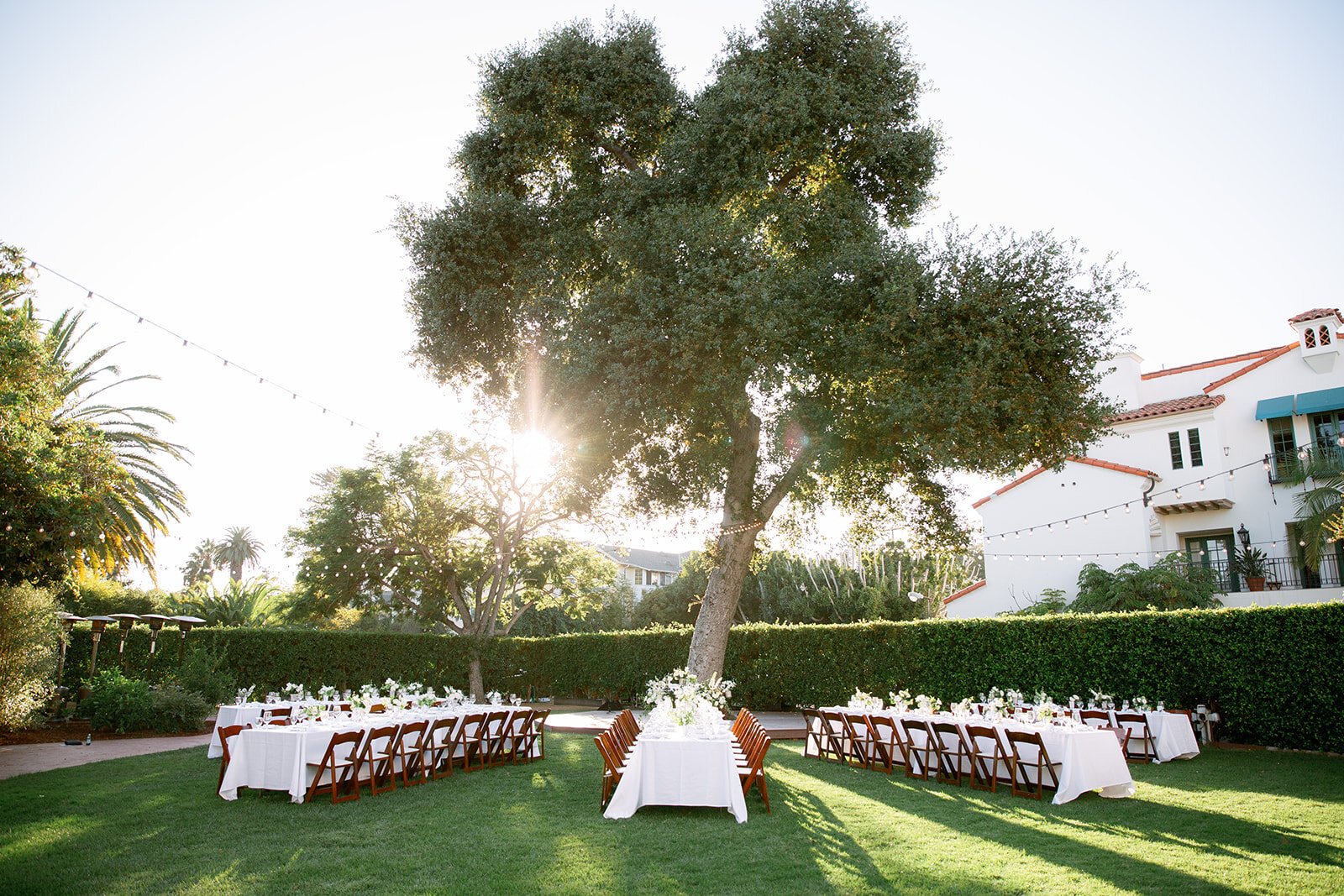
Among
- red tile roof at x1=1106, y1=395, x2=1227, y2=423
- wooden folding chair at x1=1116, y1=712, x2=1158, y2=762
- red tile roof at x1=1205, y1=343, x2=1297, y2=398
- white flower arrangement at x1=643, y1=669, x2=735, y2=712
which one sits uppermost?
red tile roof at x1=1205, y1=343, x2=1297, y2=398

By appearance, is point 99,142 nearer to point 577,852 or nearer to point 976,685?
point 577,852

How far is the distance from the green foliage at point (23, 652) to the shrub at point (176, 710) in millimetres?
1770

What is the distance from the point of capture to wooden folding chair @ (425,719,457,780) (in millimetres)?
10227

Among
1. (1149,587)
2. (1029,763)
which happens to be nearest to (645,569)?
(1149,587)

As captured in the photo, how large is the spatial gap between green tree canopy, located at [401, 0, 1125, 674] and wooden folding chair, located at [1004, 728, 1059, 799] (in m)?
3.45

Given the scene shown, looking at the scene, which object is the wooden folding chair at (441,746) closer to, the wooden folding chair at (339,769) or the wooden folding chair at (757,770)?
the wooden folding chair at (339,769)

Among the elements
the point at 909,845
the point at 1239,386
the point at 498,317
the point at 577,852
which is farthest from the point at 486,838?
the point at 1239,386

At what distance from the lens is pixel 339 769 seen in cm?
884

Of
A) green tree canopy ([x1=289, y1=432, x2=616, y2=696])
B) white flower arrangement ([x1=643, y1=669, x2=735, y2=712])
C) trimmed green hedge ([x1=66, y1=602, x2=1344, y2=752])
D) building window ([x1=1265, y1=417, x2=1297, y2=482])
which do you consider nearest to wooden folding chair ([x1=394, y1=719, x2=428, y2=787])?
white flower arrangement ([x1=643, y1=669, x2=735, y2=712])

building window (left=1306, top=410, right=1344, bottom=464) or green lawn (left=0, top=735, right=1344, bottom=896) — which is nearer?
green lawn (left=0, top=735, right=1344, bottom=896)

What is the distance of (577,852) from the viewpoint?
245 inches

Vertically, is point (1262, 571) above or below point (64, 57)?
below

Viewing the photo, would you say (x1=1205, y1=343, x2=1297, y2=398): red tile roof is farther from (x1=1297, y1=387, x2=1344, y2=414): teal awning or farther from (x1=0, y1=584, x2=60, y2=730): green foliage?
(x1=0, y1=584, x2=60, y2=730): green foliage

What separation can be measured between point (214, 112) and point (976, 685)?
15700 mm
